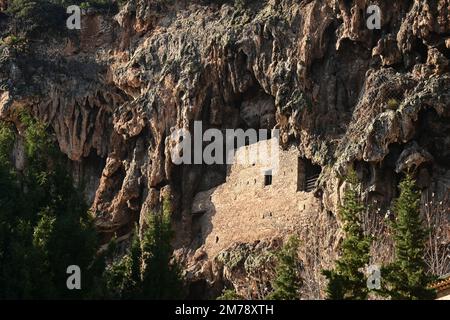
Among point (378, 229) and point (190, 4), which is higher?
point (190, 4)

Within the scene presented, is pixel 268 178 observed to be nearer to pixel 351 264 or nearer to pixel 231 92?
pixel 231 92

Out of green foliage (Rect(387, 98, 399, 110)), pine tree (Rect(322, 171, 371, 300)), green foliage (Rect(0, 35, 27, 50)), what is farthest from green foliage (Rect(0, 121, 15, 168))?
green foliage (Rect(0, 35, 27, 50))

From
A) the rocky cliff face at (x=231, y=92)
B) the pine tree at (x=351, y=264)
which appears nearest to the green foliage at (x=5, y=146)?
the rocky cliff face at (x=231, y=92)

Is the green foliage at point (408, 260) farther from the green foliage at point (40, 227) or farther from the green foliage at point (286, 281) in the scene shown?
the green foliage at point (40, 227)

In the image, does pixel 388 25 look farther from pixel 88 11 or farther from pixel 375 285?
pixel 88 11

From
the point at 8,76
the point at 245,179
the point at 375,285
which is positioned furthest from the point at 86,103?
the point at 375,285

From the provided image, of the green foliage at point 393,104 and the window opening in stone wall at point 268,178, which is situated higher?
the green foliage at point 393,104

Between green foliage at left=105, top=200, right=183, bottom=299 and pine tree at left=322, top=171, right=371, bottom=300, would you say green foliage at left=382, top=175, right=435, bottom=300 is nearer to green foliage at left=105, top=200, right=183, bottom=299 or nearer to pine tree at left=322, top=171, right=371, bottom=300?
pine tree at left=322, top=171, right=371, bottom=300
